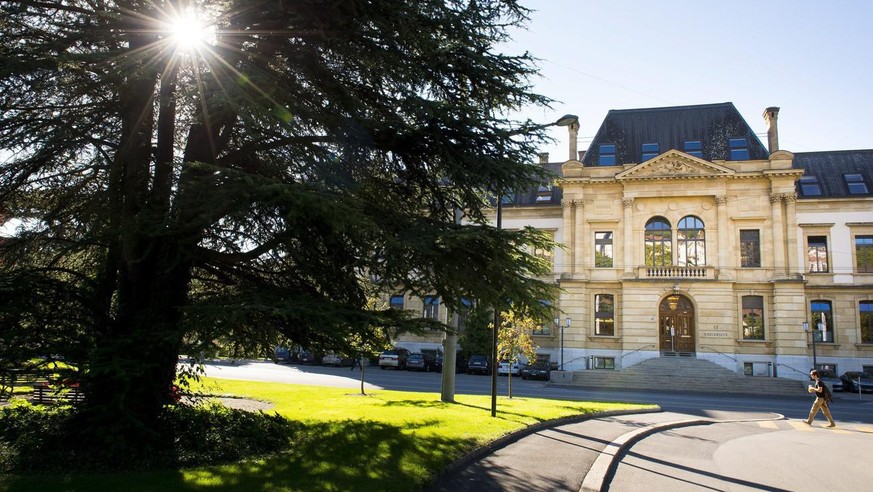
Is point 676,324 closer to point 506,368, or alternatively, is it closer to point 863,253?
point 506,368

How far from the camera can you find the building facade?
40000 mm

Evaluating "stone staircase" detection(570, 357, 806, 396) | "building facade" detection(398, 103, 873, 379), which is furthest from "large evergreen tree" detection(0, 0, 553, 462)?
"building facade" detection(398, 103, 873, 379)

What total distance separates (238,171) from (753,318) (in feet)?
133

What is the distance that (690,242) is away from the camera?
41.9 meters

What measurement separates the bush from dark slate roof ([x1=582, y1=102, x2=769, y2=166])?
3843cm

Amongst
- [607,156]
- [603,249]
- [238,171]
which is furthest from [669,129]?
[238,171]

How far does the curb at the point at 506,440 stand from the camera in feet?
27.6

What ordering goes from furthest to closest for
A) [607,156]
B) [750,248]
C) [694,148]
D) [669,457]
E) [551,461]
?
1. [607,156]
2. [694,148]
3. [750,248]
4. [669,457]
5. [551,461]

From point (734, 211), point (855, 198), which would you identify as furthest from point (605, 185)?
point (855, 198)

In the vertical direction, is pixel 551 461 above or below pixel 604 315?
below

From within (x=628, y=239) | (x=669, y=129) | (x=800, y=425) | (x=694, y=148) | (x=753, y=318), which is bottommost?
(x=800, y=425)

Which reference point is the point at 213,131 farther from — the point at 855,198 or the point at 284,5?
the point at 855,198

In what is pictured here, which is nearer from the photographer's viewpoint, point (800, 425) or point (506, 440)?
point (506, 440)

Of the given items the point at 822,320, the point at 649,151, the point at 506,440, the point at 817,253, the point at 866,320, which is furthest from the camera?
the point at 649,151
